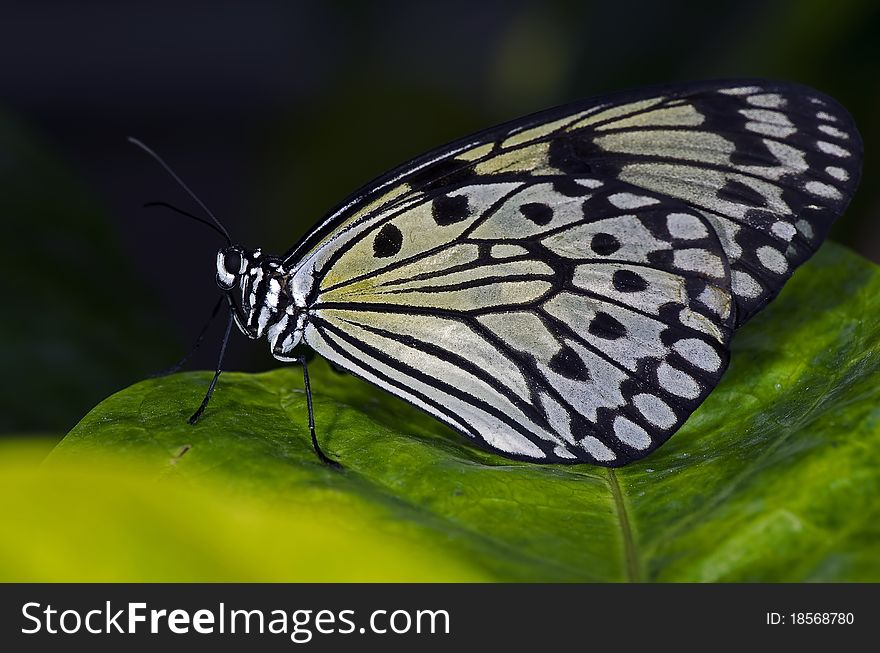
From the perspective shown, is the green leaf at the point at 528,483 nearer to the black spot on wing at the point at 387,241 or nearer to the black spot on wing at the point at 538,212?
the black spot on wing at the point at 387,241

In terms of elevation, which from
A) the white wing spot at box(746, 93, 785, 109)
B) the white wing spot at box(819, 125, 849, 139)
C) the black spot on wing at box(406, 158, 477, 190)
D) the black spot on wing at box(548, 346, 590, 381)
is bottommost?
the black spot on wing at box(548, 346, 590, 381)

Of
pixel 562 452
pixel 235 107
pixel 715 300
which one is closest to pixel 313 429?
pixel 562 452

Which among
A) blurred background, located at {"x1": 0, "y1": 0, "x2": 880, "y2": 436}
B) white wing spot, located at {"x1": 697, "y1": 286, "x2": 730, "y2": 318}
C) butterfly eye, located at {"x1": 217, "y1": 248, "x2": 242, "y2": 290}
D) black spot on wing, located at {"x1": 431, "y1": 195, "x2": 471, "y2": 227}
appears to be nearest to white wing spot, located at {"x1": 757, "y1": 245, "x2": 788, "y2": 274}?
white wing spot, located at {"x1": 697, "y1": 286, "x2": 730, "y2": 318}

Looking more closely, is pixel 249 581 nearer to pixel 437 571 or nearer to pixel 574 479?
pixel 437 571

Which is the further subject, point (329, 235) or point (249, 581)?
point (329, 235)

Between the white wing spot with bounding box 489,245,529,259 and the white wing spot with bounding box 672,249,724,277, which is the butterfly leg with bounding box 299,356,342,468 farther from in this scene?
the white wing spot with bounding box 672,249,724,277

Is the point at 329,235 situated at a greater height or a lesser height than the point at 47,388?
greater
